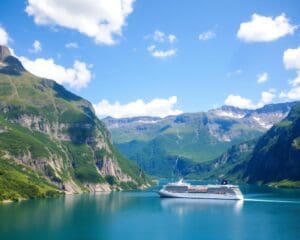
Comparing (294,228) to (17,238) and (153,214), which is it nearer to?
(153,214)

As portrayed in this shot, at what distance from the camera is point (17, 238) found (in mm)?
117875

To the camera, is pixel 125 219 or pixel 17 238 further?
pixel 125 219

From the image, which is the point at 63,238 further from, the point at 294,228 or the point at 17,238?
the point at 294,228

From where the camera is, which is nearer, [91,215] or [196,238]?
[196,238]

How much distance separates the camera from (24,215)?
168m

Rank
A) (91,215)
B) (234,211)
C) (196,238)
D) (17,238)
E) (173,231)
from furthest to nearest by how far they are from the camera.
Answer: (234,211), (91,215), (173,231), (196,238), (17,238)

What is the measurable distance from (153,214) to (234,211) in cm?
3525

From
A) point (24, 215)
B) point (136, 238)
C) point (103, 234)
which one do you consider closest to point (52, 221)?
point (24, 215)

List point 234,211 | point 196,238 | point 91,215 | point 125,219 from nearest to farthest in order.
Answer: point 196,238
point 125,219
point 91,215
point 234,211

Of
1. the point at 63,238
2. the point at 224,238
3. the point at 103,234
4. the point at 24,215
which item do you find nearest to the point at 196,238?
the point at 224,238

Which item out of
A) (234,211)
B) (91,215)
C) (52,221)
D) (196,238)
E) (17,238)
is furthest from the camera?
(234,211)

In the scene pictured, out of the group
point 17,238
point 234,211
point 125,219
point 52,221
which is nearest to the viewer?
point 17,238

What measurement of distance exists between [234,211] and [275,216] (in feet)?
85.7

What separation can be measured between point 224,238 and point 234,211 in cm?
7426
